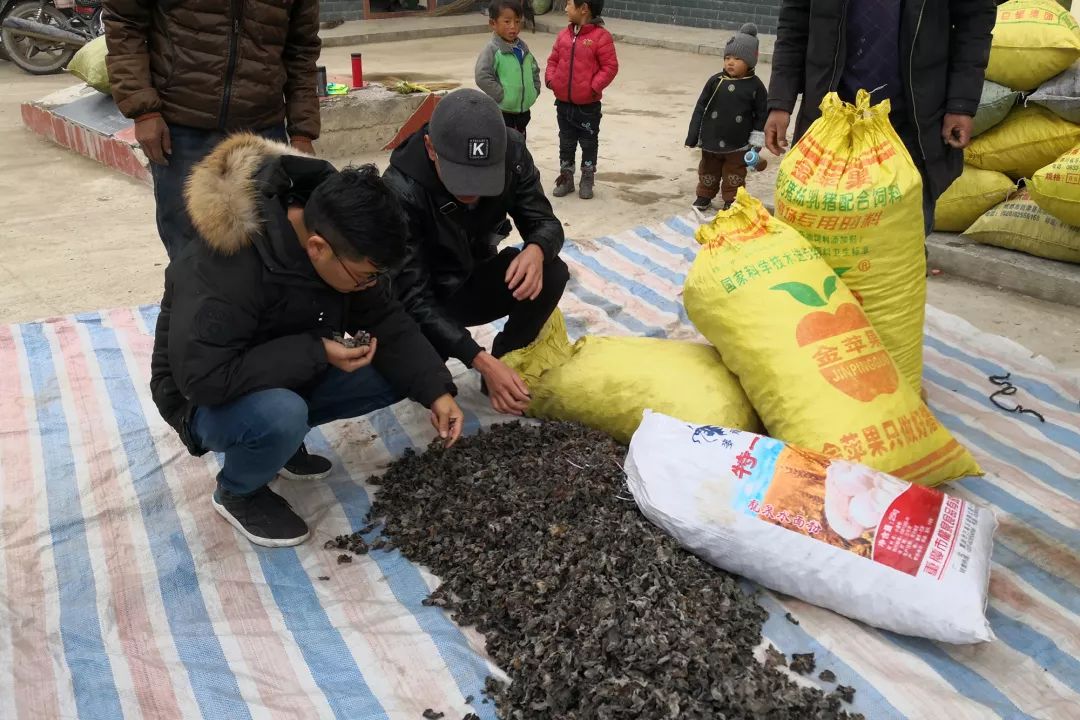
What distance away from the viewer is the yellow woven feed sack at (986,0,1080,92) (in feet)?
12.1

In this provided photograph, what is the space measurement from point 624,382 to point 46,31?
324 inches

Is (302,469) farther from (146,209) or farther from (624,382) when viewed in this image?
(146,209)

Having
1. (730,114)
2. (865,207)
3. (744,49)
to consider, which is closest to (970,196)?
(730,114)

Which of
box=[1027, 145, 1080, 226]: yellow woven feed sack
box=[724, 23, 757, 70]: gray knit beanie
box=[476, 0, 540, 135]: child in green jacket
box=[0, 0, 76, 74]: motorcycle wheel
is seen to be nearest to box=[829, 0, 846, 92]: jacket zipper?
box=[1027, 145, 1080, 226]: yellow woven feed sack

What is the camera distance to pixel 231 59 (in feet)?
8.89

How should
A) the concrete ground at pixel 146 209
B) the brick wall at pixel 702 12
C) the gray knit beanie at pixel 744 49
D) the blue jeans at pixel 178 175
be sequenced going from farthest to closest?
the brick wall at pixel 702 12 < the gray knit beanie at pixel 744 49 < the concrete ground at pixel 146 209 < the blue jeans at pixel 178 175

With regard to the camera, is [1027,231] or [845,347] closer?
[845,347]

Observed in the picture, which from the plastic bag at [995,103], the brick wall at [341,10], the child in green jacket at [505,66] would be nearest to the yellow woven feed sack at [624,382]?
the plastic bag at [995,103]

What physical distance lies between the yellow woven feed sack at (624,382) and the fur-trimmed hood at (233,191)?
935 mm

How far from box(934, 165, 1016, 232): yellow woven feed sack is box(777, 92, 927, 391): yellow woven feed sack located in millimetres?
1623

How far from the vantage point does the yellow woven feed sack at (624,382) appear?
2.36 metres

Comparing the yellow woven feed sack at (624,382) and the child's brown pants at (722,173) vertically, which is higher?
the child's brown pants at (722,173)

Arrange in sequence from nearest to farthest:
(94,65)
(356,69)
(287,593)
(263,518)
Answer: (287,593)
(263,518)
(94,65)
(356,69)

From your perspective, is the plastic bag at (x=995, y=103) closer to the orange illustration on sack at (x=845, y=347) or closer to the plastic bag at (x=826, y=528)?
the orange illustration on sack at (x=845, y=347)
